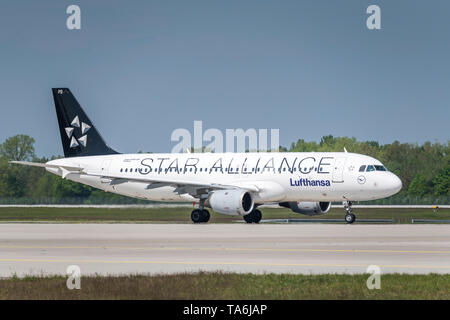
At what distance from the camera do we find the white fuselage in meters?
45.9

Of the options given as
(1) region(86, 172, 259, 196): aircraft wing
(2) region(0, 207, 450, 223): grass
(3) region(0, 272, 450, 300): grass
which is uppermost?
(3) region(0, 272, 450, 300): grass

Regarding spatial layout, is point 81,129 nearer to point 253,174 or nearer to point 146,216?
point 146,216

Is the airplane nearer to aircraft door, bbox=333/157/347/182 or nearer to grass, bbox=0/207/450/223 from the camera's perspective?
aircraft door, bbox=333/157/347/182

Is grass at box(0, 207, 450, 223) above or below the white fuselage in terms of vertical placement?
below

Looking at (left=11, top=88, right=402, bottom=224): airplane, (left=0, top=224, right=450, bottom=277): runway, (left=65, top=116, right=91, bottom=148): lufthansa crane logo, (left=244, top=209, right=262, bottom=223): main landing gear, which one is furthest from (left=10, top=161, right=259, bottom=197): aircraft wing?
(left=0, top=224, right=450, bottom=277): runway

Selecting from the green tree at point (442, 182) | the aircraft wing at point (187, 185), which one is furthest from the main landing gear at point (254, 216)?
the green tree at point (442, 182)

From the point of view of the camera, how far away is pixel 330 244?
27375 mm

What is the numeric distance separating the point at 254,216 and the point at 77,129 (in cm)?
1619

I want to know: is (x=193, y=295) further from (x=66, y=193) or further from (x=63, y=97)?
(x=66, y=193)

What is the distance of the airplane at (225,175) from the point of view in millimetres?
45875

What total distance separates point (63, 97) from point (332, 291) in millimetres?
45372

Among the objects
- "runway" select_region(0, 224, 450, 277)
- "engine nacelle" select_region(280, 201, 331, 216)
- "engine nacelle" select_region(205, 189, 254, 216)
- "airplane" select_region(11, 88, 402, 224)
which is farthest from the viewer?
"engine nacelle" select_region(280, 201, 331, 216)

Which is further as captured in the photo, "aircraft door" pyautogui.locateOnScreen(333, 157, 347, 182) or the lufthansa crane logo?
the lufthansa crane logo
